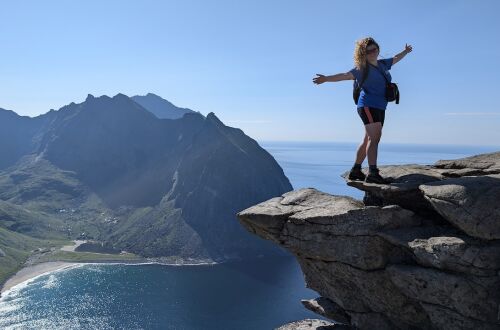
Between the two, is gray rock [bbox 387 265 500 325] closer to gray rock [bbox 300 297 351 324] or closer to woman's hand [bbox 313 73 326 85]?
gray rock [bbox 300 297 351 324]

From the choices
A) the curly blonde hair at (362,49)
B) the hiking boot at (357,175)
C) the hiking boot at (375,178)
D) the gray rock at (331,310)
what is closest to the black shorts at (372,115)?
the curly blonde hair at (362,49)

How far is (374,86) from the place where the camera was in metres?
20.8

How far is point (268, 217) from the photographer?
2566 cm

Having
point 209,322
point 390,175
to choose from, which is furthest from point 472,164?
point 209,322

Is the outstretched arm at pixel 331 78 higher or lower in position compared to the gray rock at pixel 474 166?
higher

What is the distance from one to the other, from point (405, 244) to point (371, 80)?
867cm

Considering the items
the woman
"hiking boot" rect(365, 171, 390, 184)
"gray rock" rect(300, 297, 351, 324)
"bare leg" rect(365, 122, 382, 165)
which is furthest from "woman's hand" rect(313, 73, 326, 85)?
"gray rock" rect(300, 297, 351, 324)

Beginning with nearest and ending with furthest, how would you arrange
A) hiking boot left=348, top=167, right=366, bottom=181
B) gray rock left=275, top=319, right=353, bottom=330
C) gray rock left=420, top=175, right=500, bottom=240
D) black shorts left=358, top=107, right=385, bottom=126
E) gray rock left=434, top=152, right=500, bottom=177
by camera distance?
gray rock left=420, top=175, right=500, bottom=240 → black shorts left=358, top=107, right=385, bottom=126 → gray rock left=434, top=152, right=500, bottom=177 → hiking boot left=348, top=167, right=366, bottom=181 → gray rock left=275, top=319, right=353, bottom=330

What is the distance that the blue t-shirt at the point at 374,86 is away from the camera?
67.8 ft

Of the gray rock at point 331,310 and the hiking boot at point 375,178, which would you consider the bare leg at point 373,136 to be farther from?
the gray rock at point 331,310

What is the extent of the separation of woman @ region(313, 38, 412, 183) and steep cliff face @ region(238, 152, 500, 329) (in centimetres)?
318

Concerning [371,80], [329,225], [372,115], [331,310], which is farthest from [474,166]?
[331,310]

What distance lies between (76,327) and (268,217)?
661ft

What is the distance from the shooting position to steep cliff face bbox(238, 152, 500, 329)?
17922 millimetres
